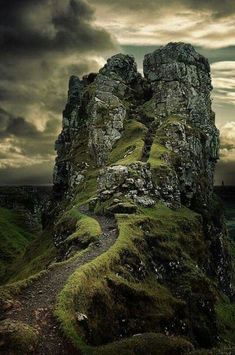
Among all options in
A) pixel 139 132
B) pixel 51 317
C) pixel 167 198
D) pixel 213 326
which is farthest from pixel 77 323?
pixel 139 132

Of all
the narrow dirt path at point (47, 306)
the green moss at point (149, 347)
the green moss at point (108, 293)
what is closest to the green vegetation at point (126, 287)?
the green moss at point (108, 293)

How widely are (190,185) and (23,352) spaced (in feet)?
380

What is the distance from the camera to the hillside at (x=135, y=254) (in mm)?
43688

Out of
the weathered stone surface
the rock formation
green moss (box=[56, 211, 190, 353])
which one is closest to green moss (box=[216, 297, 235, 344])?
the rock formation

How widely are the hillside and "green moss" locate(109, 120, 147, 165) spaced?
1.93 feet

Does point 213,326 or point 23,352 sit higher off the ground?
point 23,352

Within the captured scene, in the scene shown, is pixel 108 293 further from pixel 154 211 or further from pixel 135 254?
pixel 154 211

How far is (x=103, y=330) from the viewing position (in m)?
50.6

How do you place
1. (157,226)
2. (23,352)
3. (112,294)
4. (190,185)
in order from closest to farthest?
(23,352)
(112,294)
(157,226)
(190,185)

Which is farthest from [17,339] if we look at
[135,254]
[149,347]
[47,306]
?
[135,254]

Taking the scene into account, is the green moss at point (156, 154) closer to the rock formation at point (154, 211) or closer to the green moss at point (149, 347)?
the rock formation at point (154, 211)

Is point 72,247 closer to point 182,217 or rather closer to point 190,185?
point 182,217

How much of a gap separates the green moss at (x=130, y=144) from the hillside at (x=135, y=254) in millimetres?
588

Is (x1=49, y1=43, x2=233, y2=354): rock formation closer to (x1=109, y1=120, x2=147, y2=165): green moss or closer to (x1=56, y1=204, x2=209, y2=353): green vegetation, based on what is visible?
(x1=56, y1=204, x2=209, y2=353): green vegetation
